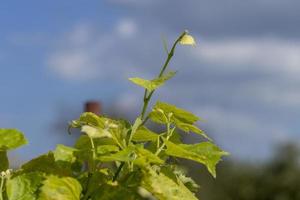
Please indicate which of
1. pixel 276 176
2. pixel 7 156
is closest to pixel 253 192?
pixel 276 176

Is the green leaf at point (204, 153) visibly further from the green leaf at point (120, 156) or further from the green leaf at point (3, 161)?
the green leaf at point (3, 161)

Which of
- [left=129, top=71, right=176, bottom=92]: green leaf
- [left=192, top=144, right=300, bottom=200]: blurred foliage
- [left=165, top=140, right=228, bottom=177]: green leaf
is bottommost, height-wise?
[left=192, top=144, right=300, bottom=200]: blurred foliage

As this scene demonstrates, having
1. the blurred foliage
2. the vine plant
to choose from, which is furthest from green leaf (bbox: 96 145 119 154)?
the blurred foliage

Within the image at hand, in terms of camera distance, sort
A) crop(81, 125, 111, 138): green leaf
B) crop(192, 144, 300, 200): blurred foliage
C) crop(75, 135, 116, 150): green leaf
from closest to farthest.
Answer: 1. crop(81, 125, 111, 138): green leaf
2. crop(75, 135, 116, 150): green leaf
3. crop(192, 144, 300, 200): blurred foliage

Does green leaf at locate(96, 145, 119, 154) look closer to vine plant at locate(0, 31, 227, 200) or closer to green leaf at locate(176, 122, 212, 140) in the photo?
vine plant at locate(0, 31, 227, 200)

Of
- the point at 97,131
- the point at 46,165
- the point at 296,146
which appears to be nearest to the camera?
the point at 97,131

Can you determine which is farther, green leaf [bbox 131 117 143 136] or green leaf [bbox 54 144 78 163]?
green leaf [bbox 54 144 78 163]

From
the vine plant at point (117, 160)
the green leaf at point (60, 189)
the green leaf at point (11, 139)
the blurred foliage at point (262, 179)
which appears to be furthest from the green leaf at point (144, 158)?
the blurred foliage at point (262, 179)

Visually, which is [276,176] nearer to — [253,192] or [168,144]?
[253,192]
